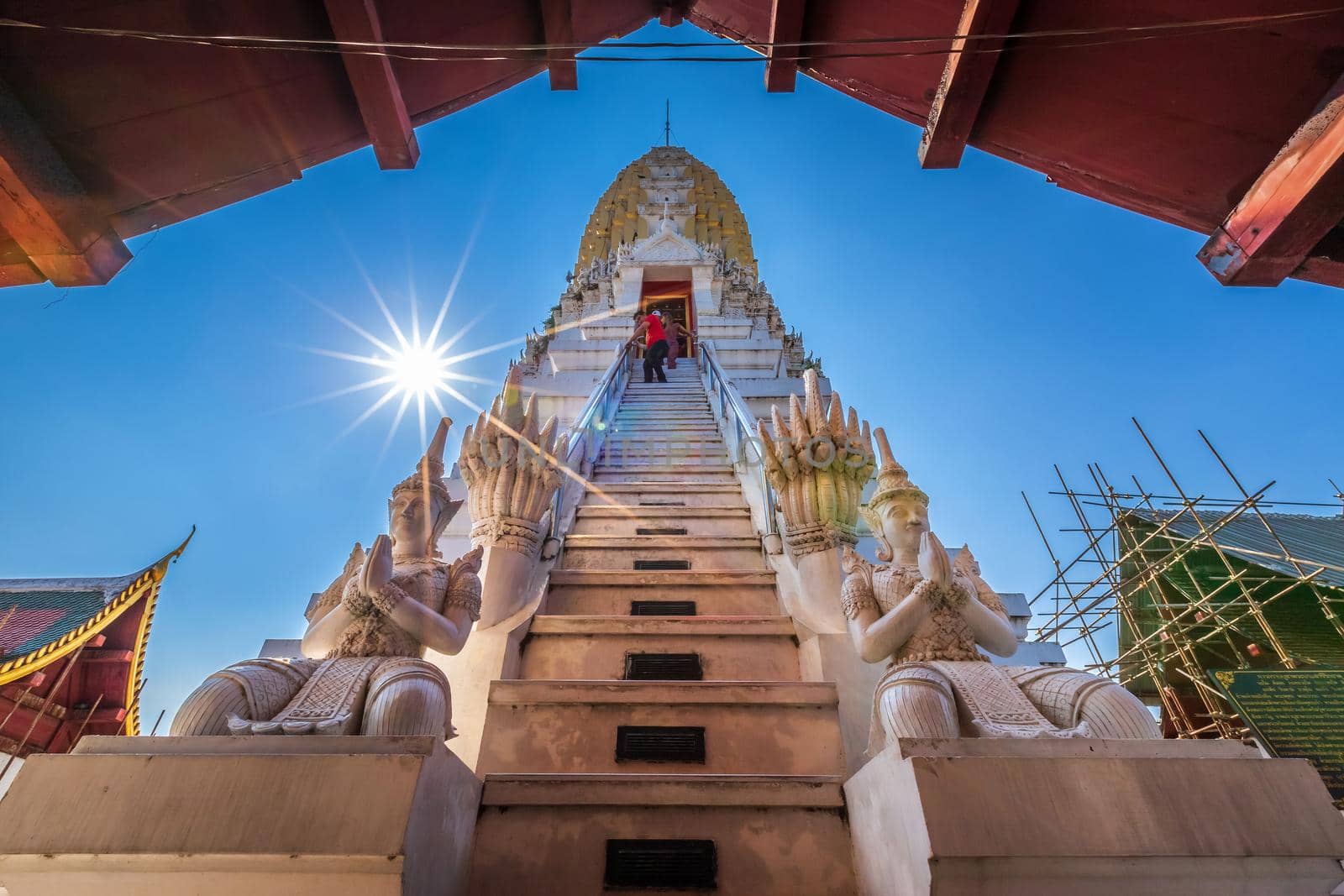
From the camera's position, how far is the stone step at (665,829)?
2025 mm

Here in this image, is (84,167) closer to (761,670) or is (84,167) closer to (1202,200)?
(761,670)

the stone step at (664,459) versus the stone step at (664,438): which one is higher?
the stone step at (664,438)

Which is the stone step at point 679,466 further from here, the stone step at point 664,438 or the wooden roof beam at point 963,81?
the wooden roof beam at point 963,81

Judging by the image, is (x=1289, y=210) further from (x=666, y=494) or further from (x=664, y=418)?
(x=664, y=418)

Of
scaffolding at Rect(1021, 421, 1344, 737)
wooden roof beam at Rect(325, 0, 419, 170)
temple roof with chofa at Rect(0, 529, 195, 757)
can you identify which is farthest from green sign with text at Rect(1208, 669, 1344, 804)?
temple roof with chofa at Rect(0, 529, 195, 757)

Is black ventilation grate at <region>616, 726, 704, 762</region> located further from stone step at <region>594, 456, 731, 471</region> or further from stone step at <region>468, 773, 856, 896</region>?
stone step at <region>594, 456, 731, 471</region>

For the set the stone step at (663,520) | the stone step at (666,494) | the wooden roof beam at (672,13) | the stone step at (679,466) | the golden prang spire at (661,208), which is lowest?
the stone step at (663,520)

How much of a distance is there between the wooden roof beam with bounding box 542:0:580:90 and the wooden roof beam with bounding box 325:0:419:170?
37.8 inches

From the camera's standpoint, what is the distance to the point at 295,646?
12.0 ft

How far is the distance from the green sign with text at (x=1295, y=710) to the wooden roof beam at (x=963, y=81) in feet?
17.5

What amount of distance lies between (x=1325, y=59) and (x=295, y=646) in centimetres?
586

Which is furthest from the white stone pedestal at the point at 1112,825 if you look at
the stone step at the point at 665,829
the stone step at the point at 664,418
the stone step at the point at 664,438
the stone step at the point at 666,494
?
the stone step at the point at 664,418

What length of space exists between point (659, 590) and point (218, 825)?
284 cm

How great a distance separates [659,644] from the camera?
3420 millimetres
